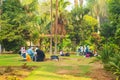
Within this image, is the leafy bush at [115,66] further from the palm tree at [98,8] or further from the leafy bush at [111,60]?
the palm tree at [98,8]

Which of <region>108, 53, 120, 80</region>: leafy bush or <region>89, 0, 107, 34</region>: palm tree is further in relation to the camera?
<region>89, 0, 107, 34</region>: palm tree

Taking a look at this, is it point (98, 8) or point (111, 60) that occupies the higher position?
point (98, 8)

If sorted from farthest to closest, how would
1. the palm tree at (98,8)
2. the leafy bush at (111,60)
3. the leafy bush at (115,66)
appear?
the palm tree at (98,8) → the leafy bush at (111,60) → the leafy bush at (115,66)

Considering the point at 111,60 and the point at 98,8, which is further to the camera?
the point at 98,8

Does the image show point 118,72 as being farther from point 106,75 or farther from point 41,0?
point 41,0

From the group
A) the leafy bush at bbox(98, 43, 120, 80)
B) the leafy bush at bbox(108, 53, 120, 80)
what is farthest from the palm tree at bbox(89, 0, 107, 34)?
the leafy bush at bbox(108, 53, 120, 80)

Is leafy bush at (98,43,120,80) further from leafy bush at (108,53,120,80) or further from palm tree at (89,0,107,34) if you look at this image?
palm tree at (89,0,107,34)

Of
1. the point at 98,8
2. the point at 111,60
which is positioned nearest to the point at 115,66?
the point at 111,60

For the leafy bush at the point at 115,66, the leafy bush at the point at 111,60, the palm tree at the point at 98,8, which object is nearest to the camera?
the leafy bush at the point at 115,66

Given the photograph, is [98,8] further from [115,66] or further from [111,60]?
[115,66]

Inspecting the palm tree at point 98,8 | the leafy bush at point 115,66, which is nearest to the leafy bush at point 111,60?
the leafy bush at point 115,66

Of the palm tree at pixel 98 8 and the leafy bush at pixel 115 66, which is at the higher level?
the palm tree at pixel 98 8

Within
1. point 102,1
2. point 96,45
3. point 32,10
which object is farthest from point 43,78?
point 102,1

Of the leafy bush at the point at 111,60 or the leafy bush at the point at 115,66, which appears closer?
the leafy bush at the point at 115,66
